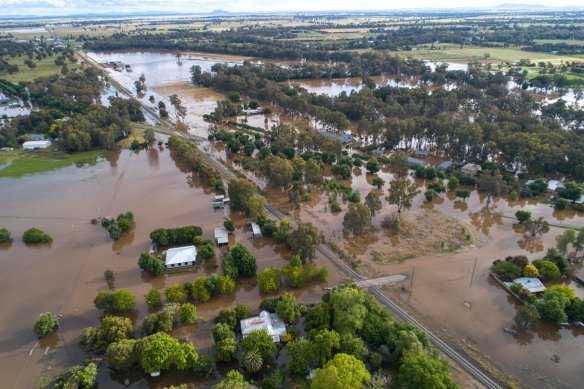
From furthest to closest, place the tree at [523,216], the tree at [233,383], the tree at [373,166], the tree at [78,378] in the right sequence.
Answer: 1. the tree at [373,166]
2. the tree at [523,216]
3. the tree at [78,378]
4. the tree at [233,383]

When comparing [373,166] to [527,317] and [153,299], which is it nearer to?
[527,317]

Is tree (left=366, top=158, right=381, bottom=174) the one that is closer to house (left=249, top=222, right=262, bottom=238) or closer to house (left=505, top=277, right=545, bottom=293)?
house (left=249, top=222, right=262, bottom=238)

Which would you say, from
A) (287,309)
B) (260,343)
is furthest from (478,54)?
(260,343)

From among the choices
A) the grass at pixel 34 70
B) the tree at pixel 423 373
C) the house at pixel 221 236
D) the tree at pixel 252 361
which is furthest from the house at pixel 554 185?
the grass at pixel 34 70

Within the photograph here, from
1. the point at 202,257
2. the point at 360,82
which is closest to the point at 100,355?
the point at 202,257

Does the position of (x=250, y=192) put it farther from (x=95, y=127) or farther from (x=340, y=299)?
(x=95, y=127)

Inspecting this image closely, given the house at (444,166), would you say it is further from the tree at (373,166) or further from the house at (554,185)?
the house at (554,185)
